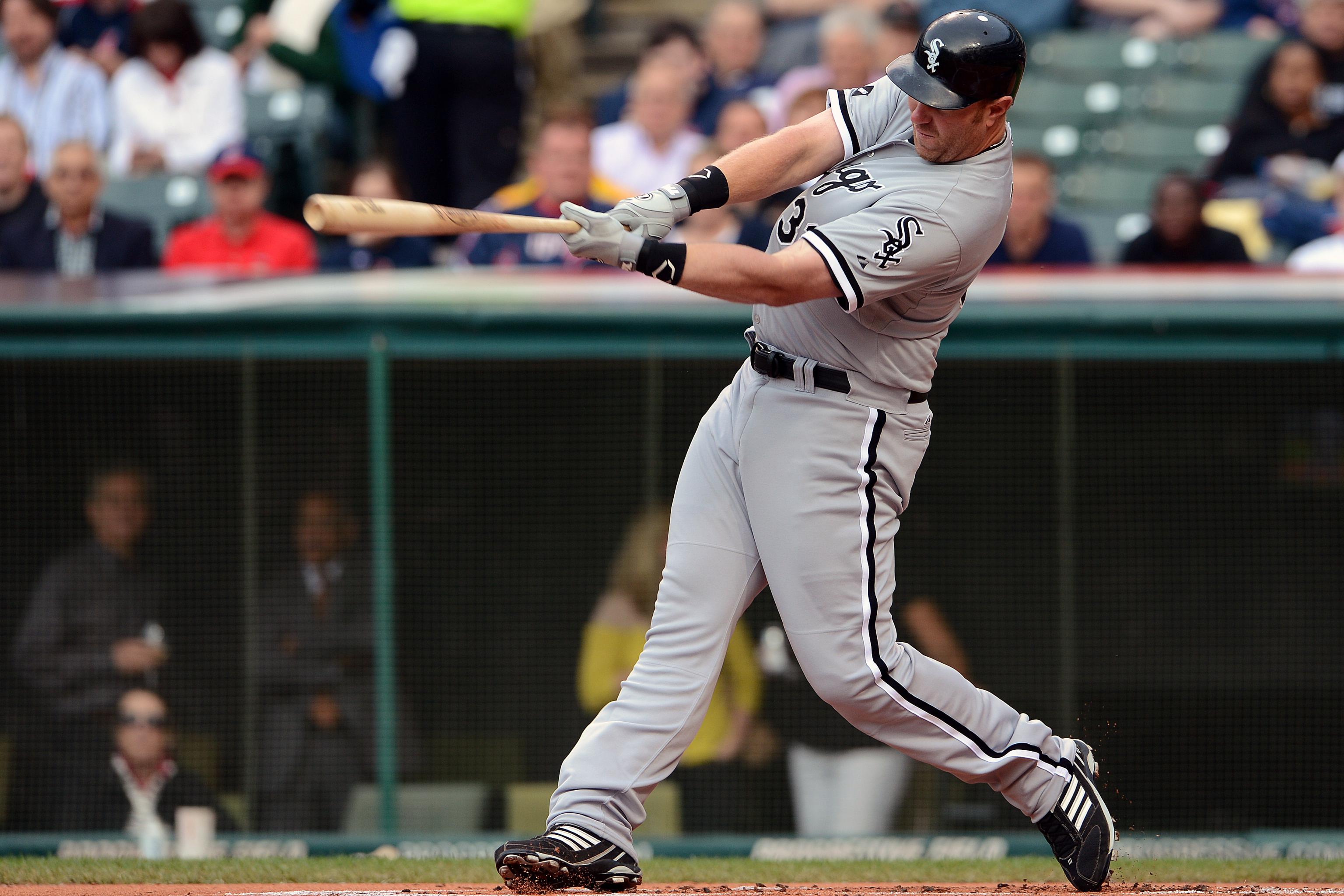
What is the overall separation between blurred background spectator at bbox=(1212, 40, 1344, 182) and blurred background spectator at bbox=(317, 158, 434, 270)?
3.53 m

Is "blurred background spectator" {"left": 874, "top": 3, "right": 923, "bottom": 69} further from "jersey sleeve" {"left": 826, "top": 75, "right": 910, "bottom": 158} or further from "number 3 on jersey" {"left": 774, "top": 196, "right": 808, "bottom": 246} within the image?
"number 3 on jersey" {"left": 774, "top": 196, "right": 808, "bottom": 246}

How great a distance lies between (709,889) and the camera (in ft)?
11.0

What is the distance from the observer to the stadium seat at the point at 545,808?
5332 mm

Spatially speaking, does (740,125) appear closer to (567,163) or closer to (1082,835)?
(567,163)

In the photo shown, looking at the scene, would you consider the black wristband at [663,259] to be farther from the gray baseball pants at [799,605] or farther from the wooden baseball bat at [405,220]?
the gray baseball pants at [799,605]

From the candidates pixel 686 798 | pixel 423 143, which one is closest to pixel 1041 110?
pixel 423 143

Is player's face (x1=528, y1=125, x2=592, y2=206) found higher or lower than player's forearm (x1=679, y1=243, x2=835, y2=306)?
higher

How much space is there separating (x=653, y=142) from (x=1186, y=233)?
2.30 meters

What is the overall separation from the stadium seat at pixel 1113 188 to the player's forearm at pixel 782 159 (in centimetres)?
464

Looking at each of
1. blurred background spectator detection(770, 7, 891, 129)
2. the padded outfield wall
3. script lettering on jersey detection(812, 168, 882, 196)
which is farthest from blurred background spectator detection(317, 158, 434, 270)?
script lettering on jersey detection(812, 168, 882, 196)

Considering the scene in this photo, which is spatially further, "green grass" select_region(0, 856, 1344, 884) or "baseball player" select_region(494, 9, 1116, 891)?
"green grass" select_region(0, 856, 1344, 884)

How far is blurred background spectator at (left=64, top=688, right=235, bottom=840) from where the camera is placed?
5293 millimetres

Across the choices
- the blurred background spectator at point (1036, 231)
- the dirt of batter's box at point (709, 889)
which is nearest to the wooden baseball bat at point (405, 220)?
the dirt of batter's box at point (709, 889)

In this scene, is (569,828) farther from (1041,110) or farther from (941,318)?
(1041,110)
